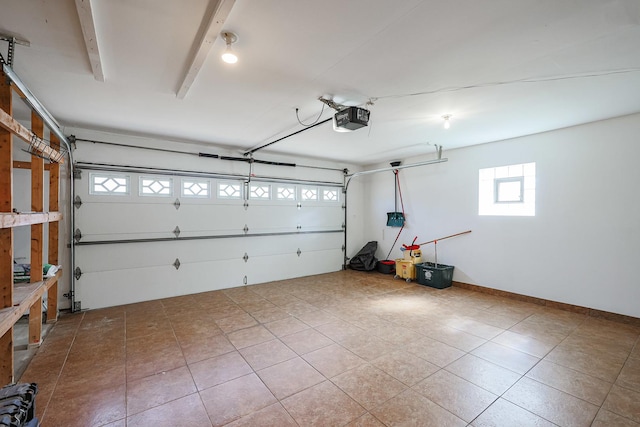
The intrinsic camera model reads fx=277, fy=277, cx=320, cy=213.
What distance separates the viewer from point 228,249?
514cm

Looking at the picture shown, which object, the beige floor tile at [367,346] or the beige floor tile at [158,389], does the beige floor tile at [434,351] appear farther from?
the beige floor tile at [158,389]

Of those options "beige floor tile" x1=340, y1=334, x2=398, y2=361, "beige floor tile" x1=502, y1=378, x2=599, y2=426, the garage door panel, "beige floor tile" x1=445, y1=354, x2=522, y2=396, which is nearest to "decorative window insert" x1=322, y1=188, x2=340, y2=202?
the garage door panel

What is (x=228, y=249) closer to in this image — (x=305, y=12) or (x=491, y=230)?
(x=305, y=12)

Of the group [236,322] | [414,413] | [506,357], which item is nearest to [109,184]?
[236,322]

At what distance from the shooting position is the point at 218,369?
2.46 m

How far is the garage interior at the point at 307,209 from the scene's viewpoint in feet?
6.14

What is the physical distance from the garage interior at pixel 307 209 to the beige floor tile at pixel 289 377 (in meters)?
0.02

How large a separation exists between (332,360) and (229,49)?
2.74 m

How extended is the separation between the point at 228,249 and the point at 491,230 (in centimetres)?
468

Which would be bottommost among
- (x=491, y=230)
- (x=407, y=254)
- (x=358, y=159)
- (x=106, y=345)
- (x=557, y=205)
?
(x=106, y=345)

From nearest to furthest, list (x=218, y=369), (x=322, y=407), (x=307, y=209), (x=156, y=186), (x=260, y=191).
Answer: (x=322, y=407) → (x=218, y=369) → (x=156, y=186) → (x=260, y=191) → (x=307, y=209)

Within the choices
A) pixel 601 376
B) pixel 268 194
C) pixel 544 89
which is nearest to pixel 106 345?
pixel 268 194

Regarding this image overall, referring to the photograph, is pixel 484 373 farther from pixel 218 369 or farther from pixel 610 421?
pixel 218 369

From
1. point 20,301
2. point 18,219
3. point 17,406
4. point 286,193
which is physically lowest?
point 17,406
